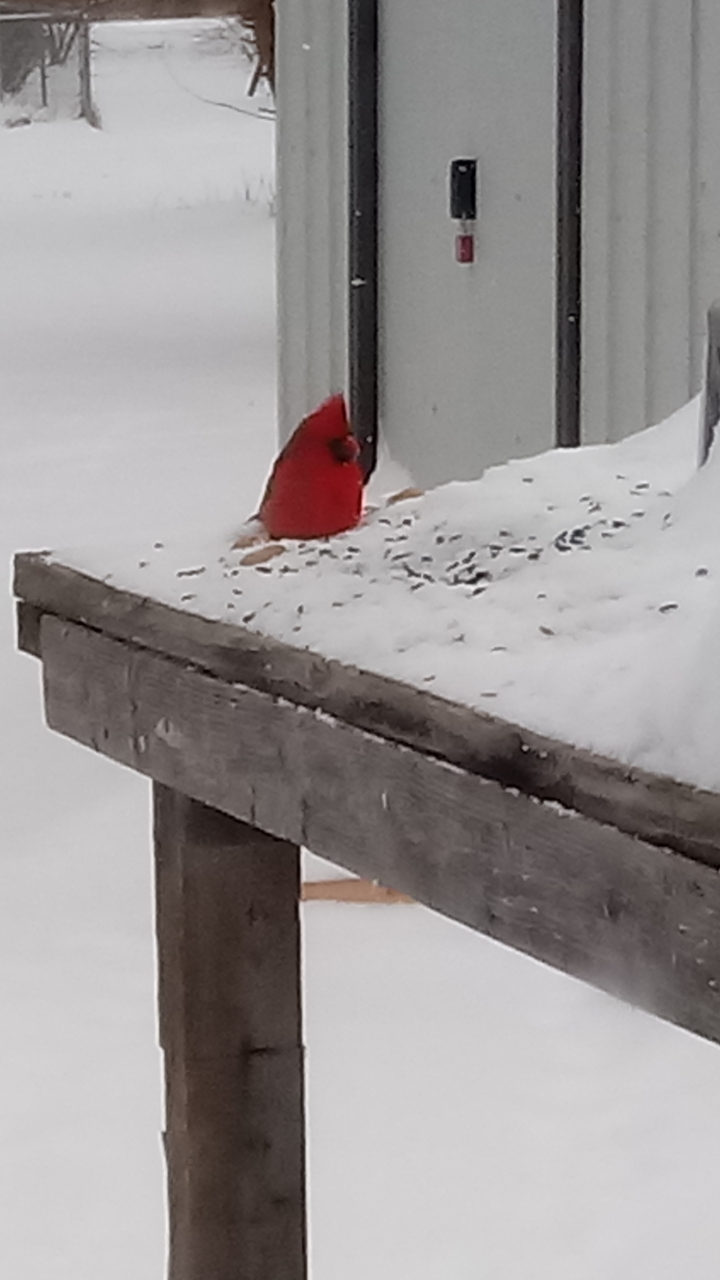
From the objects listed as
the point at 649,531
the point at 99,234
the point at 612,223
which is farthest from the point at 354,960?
the point at 99,234

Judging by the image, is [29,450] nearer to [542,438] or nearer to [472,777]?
[542,438]

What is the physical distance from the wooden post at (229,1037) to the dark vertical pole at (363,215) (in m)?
3.11

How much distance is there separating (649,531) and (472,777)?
0.44 m

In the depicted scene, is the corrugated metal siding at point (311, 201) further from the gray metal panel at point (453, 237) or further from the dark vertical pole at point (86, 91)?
the dark vertical pole at point (86, 91)

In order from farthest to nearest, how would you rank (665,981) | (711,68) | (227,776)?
(711,68) < (227,776) < (665,981)

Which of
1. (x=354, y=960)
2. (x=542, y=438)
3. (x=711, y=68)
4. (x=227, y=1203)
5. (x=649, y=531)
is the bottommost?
(x=354, y=960)

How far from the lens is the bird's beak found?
1.71m

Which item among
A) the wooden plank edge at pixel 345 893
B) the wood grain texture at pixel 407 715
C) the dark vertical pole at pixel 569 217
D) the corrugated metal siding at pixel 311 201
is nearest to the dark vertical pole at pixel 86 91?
the corrugated metal siding at pixel 311 201

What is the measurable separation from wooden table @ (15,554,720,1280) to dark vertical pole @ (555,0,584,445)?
8.26 feet

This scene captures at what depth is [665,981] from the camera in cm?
99

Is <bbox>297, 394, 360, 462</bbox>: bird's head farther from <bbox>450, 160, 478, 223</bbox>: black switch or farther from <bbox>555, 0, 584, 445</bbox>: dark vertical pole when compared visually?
<bbox>450, 160, 478, 223</bbox>: black switch

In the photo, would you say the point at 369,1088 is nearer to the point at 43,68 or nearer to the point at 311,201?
the point at 311,201

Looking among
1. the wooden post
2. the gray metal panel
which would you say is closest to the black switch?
the gray metal panel

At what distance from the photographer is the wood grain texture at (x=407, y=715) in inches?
37.6
